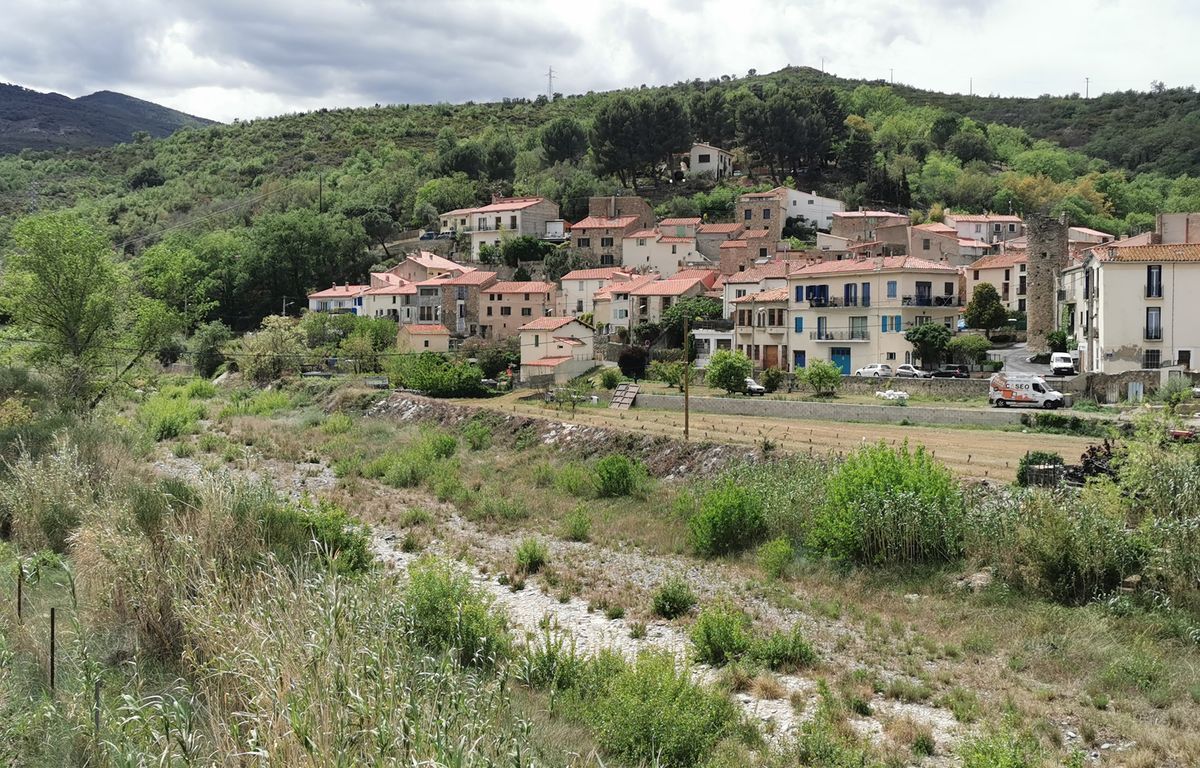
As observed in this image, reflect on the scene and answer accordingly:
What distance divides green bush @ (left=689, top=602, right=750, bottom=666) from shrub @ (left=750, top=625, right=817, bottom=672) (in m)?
0.27

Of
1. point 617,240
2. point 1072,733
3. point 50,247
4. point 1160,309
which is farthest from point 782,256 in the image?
point 1072,733

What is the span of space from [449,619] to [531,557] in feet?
25.1

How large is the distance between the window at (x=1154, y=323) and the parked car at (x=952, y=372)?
8501 mm

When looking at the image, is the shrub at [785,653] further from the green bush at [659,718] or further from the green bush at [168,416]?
the green bush at [168,416]

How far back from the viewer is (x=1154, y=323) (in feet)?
133

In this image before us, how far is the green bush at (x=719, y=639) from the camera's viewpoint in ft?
49.6

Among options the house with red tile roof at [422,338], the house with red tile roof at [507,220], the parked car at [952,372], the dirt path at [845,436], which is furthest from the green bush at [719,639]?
the house with red tile roof at [507,220]

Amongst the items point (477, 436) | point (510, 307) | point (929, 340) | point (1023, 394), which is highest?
point (510, 307)

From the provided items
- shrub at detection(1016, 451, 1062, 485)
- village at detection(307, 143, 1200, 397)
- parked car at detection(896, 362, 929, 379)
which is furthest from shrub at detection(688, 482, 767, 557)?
parked car at detection(896, 362, 929, 379)

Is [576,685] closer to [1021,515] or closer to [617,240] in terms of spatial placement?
[1021,515]

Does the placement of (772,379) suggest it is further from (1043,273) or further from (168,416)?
(168,416)

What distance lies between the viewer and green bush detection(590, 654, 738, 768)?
10953mm

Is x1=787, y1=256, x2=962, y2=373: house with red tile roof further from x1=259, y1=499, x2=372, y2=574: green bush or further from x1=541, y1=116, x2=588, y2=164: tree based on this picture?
x1=541, y1=116, x2=588, y2=164: tree

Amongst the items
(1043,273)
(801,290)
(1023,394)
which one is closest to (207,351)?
(801,290)
